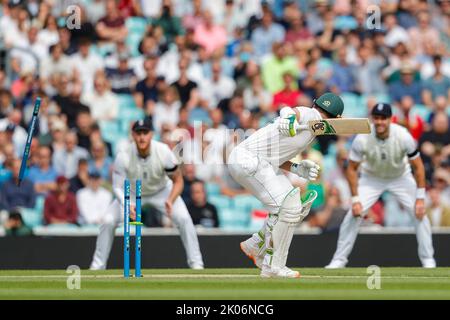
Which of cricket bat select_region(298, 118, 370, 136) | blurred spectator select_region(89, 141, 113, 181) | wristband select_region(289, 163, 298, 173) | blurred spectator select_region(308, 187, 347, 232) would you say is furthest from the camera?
blurred spectator select_region(89, 141, 113, 181)

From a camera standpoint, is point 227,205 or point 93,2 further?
point 93,2

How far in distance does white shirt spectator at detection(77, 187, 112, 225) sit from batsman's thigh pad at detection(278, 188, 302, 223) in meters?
5.56

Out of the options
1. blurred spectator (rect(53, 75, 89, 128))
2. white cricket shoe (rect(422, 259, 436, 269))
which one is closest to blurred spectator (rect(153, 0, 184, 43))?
blurred spectator (rect(53, 75, 89, 128))

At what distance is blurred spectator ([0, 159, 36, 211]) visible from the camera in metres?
17.5

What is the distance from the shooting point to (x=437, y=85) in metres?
20.3

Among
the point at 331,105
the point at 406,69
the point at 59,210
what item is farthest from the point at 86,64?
the point at 331,105

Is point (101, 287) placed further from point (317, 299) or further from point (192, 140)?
point (192, 140)

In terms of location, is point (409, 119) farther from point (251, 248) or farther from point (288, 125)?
point (288, 125)

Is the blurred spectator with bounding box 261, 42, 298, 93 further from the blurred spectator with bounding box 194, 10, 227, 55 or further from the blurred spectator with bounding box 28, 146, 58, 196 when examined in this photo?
the blurred spectator with bounding box 28, 146, 58, 196

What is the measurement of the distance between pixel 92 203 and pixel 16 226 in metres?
1.39
